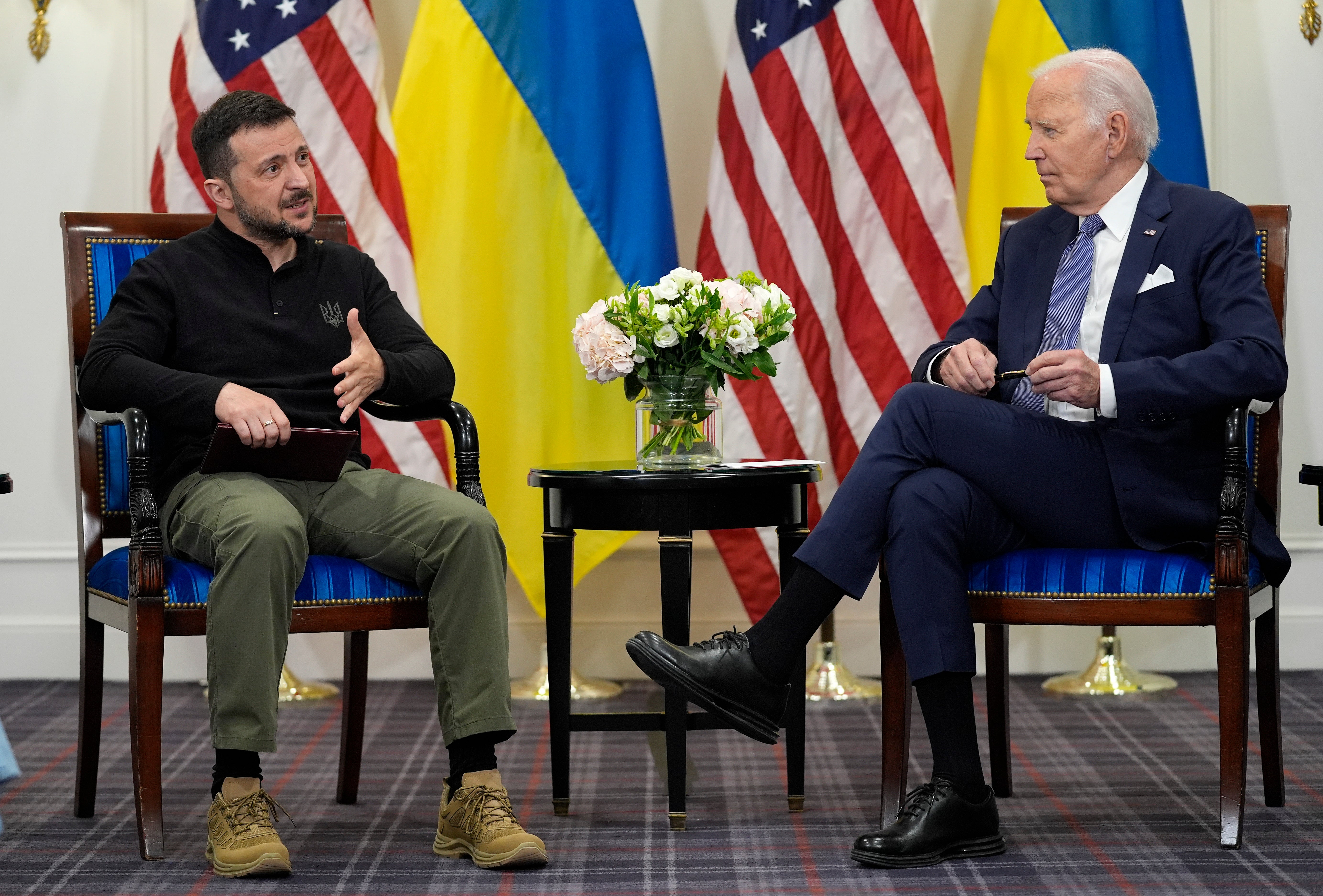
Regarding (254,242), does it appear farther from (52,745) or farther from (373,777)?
(52,745)

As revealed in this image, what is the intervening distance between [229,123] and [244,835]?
133cm

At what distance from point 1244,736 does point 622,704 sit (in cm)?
181

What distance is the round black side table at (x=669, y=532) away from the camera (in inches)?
96.0

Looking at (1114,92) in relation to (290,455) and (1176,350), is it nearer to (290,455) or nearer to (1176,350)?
(1176,350)

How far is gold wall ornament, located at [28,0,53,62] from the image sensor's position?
393 centimetres

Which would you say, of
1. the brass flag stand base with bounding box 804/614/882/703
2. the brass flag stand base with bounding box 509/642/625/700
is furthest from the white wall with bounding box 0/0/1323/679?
the brass flag stand base with bounding box 804/614/882/703

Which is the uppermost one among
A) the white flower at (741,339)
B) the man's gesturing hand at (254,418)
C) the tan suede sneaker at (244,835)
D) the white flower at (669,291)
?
the white flower at (669,291)

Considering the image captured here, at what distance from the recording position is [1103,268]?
2.50 meters

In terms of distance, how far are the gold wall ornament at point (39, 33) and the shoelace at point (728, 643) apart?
289 centimetres

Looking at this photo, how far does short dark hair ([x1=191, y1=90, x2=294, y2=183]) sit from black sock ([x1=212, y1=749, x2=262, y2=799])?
1.11 meters

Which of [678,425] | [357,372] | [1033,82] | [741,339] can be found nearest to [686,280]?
[741,339]

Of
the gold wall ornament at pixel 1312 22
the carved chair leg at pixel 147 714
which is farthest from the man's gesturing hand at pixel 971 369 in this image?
the gold wall ornament at pixel 1312 22

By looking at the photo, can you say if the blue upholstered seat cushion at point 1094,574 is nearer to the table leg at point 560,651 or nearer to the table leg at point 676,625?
the table leg at point 676,625

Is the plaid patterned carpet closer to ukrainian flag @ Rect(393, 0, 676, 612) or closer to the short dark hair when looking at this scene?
ukrainian flag @ Rect(393, 0, 676, 612)
